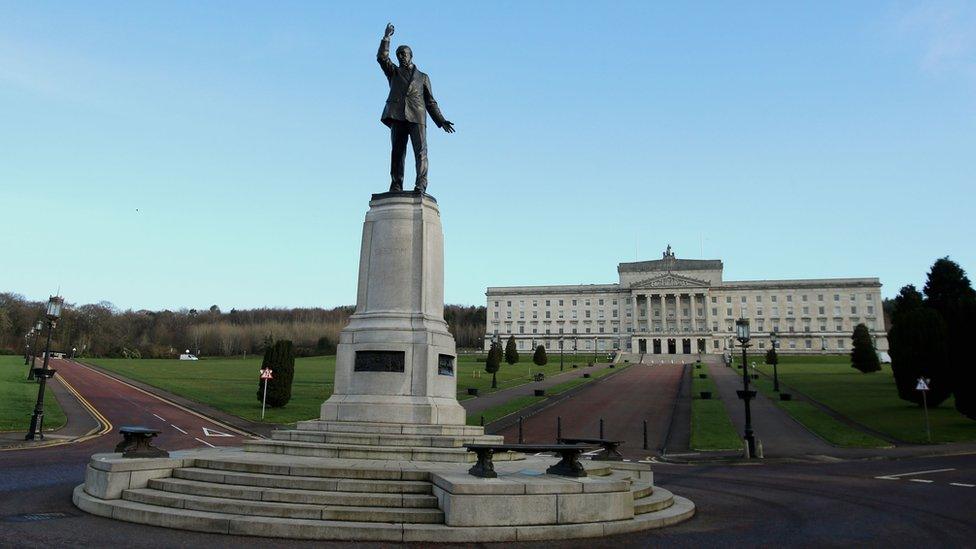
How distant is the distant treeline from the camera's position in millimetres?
118000

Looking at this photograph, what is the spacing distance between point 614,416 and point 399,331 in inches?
990

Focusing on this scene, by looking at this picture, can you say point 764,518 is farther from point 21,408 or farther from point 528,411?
point 21,408

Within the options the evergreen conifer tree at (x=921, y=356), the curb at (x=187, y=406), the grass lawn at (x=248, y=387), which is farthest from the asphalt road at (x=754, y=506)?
the evergreen conifer tree at (x=921, y=356)

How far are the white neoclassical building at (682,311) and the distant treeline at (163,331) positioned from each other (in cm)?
2630

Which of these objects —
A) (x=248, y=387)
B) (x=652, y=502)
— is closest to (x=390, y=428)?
(x=652, y=502)

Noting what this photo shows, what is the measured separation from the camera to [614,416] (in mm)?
35719

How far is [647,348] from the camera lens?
458 ft

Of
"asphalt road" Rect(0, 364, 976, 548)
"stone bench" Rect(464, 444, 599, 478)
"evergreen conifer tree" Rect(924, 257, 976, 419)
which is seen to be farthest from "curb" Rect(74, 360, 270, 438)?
"evergreen conifer tree" Rect(924, 257, 976, 419)

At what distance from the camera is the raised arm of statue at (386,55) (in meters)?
15.0

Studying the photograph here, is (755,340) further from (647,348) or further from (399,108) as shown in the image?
(399,108)

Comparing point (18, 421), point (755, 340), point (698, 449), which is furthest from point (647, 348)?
point (18, 421)

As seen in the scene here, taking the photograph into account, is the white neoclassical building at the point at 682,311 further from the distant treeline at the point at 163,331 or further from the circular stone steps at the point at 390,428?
the circular stone steps at the point at 390,428

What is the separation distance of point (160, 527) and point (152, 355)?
120 metres

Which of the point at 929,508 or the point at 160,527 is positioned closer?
the point at 160,527
